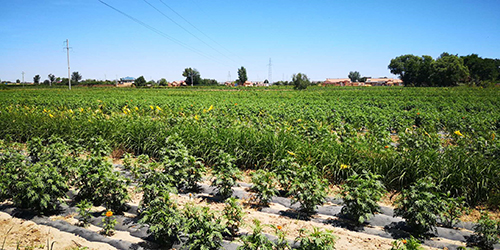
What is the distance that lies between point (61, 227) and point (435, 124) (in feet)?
39.9

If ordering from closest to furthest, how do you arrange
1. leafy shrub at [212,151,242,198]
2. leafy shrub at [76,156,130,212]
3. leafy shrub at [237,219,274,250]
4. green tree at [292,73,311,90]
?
leafy shrub at [237,219,274,250] → leafy shrub at [76,156,130,212] → leafy shrub at [212,151,242,198] → green tree at [292,73,311,90]

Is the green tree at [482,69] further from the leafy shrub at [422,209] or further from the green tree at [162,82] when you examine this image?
the leafy shrub at [422,209]

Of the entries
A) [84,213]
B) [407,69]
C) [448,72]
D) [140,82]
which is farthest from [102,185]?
[407,69]

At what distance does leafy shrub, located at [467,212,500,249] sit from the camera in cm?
343

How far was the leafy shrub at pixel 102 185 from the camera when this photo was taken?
4363mm

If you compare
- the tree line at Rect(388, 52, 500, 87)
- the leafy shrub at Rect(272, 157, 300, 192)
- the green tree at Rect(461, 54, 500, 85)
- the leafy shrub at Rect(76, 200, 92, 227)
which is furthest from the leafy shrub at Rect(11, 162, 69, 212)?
the green tree at Rect(461, 54, 500, 85)

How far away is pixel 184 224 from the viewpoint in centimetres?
348

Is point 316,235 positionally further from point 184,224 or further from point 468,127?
point 468,127

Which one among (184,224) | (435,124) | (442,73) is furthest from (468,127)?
(442,73)

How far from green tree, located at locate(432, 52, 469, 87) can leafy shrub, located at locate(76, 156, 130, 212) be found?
83896 millimetres

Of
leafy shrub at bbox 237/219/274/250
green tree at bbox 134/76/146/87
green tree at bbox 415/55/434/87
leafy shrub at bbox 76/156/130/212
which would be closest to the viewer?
leafy shrub at bbox 237/219/274/250

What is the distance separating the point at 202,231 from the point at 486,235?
3.50 metres

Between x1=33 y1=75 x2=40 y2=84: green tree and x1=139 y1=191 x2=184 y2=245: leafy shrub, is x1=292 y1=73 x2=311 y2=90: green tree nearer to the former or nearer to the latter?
x1=139 y1=191 x2=184 y2=245: leafy shrub

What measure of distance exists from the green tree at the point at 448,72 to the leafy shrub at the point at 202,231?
8373 centimetres
